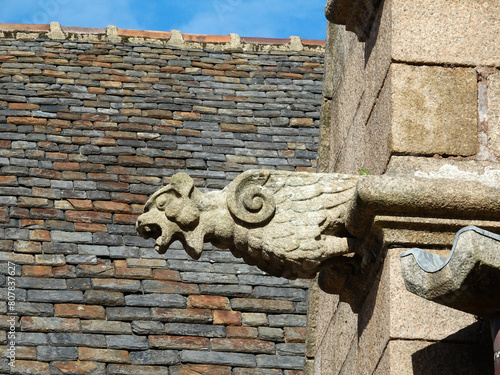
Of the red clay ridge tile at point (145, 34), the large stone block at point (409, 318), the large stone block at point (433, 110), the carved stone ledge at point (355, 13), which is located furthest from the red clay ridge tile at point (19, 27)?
the large stone block at point (409, 318)

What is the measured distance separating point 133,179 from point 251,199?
5549mm

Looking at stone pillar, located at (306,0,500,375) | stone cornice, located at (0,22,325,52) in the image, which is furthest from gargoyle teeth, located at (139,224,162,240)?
stone cornice, located at (0,22,325,52)

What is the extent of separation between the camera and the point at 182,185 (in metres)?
3.71

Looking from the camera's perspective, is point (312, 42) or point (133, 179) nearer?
point (133, 179)

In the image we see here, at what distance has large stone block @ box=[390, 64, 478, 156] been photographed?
363cm

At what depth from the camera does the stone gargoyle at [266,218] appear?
11.9ft

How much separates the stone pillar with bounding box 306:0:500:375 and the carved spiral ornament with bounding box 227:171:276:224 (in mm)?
409

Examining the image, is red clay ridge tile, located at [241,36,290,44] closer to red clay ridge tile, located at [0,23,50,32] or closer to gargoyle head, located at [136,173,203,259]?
red clay ridge tile, located at [0,23,50,32]

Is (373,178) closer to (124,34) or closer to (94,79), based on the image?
(94,79)

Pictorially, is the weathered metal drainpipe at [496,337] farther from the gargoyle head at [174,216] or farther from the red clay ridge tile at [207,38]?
the red clay ridge tile at [207,38]

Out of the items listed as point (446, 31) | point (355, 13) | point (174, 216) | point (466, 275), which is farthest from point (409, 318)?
point (355, 13)

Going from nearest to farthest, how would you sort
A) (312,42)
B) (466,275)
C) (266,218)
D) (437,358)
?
(466,275), (437,358), (266,218), (312,42)

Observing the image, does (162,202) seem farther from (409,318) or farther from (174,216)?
(409,318)

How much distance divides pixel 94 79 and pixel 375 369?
7.69 m
